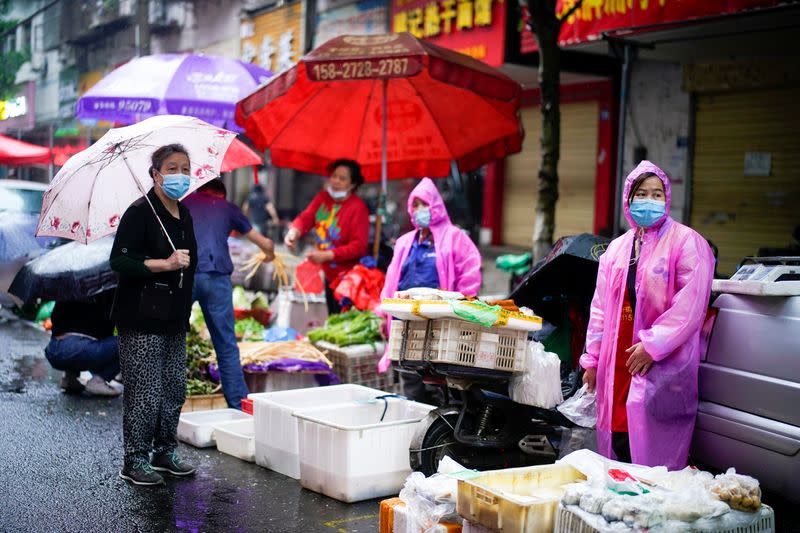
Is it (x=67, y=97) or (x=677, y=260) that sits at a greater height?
(x=67, y=97)

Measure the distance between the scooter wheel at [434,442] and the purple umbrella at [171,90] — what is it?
6.50 metres

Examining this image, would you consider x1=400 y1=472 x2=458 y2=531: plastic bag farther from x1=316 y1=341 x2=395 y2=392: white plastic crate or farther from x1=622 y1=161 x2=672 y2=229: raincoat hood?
x1=316 y1=341 x2=395 y2=392: white plastic crate

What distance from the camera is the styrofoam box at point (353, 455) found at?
5.81m

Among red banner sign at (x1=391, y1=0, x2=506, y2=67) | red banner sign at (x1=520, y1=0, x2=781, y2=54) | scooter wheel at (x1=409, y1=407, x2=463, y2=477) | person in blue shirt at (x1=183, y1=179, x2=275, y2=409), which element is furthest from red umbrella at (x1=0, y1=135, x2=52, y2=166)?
A: scooter wheel at (x1=409, y1=407, x2=463, y2=477)

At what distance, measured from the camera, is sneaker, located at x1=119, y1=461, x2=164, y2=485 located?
6129 millimetres

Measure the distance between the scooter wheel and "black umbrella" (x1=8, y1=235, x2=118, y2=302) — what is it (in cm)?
371

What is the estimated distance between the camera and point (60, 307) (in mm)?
8852

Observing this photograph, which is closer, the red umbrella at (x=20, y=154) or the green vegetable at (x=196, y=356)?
the green vegetable at (x=196, y=356)

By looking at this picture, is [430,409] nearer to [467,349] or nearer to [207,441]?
[467,349]

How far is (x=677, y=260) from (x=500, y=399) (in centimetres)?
132

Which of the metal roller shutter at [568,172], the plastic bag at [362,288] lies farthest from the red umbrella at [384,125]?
the metal roller shutter at [568,172]

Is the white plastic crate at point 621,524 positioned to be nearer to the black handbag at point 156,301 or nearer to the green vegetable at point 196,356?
the black handbag at point 156,301

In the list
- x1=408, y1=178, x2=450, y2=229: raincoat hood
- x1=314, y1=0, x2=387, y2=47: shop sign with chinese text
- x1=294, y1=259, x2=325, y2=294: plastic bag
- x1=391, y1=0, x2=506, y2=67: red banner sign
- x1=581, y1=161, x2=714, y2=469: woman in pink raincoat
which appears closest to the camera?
x1=581, y1=161, x2=714, y2=469: woman in pink raincoat

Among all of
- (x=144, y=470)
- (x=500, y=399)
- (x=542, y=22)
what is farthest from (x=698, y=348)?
(x=542, y=22)
